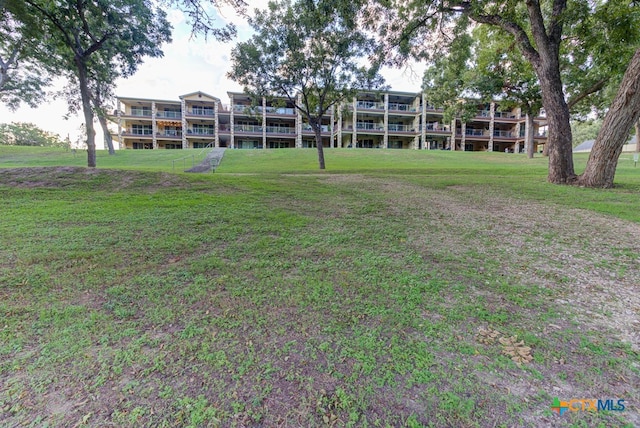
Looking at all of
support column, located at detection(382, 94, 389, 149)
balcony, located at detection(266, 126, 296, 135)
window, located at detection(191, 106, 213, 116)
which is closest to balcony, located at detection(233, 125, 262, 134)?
balcony, located at detection(266, 126, 296, 135)

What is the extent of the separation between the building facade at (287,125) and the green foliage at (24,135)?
20.7 metres

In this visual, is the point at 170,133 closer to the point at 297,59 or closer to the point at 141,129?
the point at 141,129

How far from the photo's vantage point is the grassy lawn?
176 cm

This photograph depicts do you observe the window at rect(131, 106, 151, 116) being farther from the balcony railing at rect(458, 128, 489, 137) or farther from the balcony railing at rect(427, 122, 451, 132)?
the balcony railing at rect(458, 128, 489, 137)

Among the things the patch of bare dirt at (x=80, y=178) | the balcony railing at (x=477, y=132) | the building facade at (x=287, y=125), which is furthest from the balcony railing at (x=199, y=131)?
the balcony railing at (x=477, y=132)

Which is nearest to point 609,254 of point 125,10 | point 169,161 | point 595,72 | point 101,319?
point 101,319

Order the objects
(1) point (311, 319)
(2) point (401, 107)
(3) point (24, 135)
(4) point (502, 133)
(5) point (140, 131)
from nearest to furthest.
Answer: (1) point (311, 319)
(5) point (140, 131)
(2) point (401, 107)
(4) point (502, 133)
(3) point (24, 135)

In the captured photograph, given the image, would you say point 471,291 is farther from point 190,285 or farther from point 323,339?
point 190,285

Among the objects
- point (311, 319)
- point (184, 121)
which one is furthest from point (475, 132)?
point (311, 319)

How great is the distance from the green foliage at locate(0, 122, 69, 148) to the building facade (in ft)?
67.9

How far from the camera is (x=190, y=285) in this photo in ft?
10.2

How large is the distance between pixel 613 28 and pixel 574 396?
1222 cm

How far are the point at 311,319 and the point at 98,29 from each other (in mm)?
14428

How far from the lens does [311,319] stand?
8.51 ft
